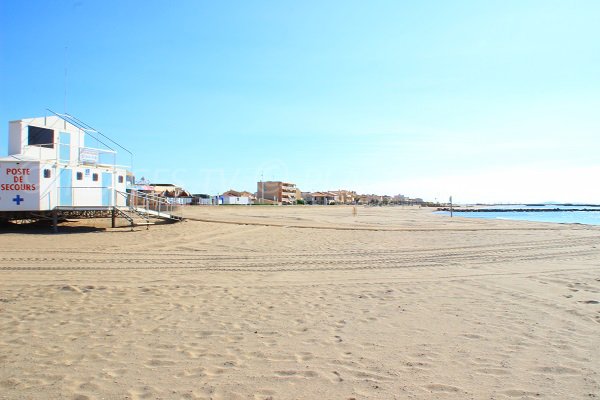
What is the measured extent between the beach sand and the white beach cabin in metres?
7.43

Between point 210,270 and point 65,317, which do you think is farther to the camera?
point 210,270

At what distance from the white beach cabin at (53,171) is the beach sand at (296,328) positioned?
7.43 metres

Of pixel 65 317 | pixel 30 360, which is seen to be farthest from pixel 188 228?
pixel 30 360

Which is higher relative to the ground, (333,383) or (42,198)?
(42,198)

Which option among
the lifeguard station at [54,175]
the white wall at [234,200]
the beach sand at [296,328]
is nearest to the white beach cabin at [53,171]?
the lifeguard station at [54,175]

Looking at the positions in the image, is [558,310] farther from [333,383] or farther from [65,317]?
[65,317]

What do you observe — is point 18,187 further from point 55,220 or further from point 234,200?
point 234,200

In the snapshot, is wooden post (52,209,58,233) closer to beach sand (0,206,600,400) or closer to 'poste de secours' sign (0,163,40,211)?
'poste de secours' sign (0,163,40,211)

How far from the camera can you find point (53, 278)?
8945mm

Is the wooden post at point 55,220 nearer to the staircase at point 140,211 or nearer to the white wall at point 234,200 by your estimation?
the staircase at point 140,211

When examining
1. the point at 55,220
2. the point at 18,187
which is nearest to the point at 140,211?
the point at 55,220

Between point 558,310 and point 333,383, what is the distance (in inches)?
184

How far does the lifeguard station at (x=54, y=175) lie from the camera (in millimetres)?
17734

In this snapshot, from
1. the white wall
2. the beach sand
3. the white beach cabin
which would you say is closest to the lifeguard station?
the white beach cabin
